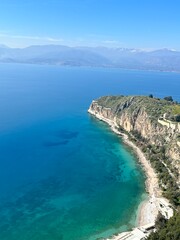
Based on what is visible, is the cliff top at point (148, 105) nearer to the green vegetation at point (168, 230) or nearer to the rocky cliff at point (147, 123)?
the rocky cliff at point (147, 123)

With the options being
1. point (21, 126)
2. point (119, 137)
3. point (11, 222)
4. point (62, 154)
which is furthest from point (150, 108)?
point (11, 222)

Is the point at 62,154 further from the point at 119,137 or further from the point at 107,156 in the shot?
the point at 119,137

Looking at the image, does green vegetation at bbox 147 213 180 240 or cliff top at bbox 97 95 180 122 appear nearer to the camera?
green vegetation at bbox 147 213 180 240

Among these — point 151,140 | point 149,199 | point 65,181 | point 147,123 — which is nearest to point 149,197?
point 149,199

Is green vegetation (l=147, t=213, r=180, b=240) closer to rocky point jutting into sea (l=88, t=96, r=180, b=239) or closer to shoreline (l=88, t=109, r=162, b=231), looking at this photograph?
rocky point jutting into sea (l=88, t=96, r=180, b=239)

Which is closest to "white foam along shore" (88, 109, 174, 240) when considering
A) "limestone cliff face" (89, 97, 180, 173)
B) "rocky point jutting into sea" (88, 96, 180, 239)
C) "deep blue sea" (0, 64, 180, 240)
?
"rocky point jutting into sea" (88, 96, 180, 239)

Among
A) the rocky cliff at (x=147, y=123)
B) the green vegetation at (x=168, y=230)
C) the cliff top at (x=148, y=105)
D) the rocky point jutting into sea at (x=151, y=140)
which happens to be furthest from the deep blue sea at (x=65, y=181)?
the cliff top at (x=148, y=105)

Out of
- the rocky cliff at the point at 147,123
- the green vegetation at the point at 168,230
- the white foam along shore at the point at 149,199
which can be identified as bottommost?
the white foam along shore at the point at 149,199
